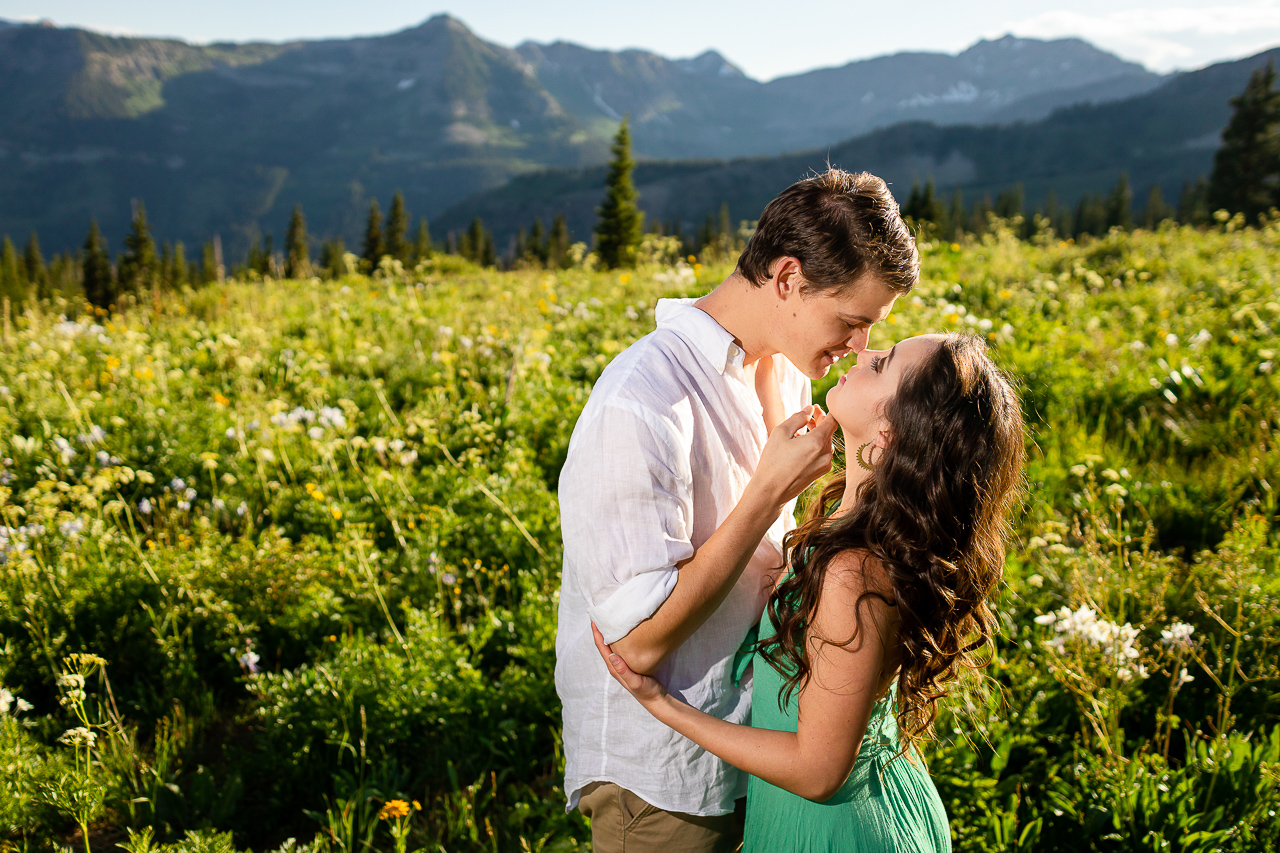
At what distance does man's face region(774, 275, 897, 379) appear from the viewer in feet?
6.86

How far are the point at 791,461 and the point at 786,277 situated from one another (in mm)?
631

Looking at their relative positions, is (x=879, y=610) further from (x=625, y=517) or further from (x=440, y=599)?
(x=440, y=599)

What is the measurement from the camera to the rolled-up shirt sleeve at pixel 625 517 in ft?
5.73

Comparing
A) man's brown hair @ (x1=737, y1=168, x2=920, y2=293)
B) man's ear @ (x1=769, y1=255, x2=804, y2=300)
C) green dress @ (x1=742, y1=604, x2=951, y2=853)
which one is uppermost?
man's brown hair @ (x1=737, y1=168, x2=920, y2=293)

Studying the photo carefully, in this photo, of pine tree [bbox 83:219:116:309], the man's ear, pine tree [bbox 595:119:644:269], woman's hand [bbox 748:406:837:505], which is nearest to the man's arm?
woman's hand [bbox 748:406:837:505]

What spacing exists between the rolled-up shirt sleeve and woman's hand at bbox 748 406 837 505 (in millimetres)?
237

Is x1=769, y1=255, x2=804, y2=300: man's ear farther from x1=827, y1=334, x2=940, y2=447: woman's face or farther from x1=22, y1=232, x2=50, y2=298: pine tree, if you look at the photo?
x1=22, y1=232, x2=50, y2=298: pine tree

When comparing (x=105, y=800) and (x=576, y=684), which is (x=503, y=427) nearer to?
(x=105, y=800)

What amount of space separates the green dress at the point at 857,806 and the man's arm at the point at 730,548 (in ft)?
1.38

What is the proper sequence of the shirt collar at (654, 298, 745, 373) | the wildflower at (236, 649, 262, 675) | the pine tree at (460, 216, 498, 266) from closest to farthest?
1. the shirt collar at (654, 298, 745, 373)
2. the wildflower at (236, 649, 262, 675)
3. the pine tree at (460, 216, 498, 266)

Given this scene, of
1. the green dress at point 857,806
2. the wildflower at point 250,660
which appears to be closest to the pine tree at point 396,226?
the wildflower at point 250,660

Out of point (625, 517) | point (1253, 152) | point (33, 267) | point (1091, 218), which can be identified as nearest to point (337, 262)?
point (625, 517)

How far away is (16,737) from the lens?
10.3 ft

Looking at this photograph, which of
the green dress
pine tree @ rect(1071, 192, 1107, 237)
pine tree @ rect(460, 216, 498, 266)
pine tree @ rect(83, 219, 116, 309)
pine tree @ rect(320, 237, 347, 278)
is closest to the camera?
the green dress
